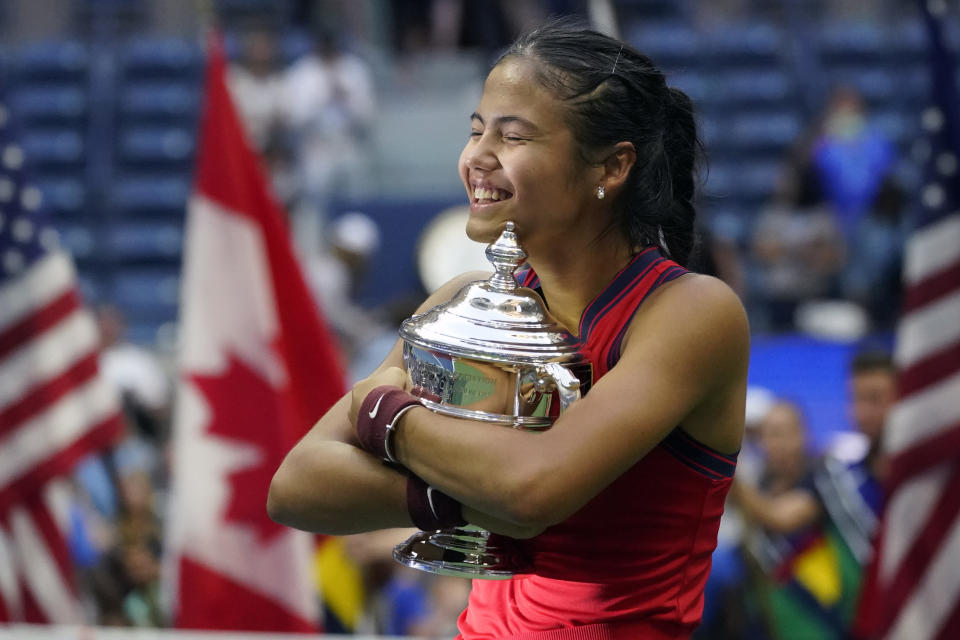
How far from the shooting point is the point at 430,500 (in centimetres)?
167

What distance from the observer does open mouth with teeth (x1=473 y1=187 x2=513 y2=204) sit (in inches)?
69.4

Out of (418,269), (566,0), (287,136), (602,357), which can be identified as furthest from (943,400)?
(287,136)

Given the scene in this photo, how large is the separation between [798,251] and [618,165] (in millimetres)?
7033

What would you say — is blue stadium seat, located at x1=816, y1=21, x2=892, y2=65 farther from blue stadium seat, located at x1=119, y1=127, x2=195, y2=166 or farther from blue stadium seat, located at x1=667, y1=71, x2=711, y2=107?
blue stadium seat, located at x1=119, y1=127, x2=195, y2=166

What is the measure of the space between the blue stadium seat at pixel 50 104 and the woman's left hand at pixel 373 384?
1093 cm

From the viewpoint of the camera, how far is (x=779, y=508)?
17.0ft

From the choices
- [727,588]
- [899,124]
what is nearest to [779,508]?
[727,588]

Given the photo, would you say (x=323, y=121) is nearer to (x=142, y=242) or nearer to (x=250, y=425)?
(x=142, y=242)

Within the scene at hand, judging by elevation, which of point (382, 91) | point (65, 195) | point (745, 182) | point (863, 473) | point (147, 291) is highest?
point (382, 91)

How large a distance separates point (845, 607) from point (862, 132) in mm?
4797

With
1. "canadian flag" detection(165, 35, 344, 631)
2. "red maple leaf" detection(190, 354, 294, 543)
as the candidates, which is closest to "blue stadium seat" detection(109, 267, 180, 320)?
"canadian flag" detection(165, 35, 344, 631)

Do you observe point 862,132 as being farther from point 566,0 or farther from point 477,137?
point 477,137

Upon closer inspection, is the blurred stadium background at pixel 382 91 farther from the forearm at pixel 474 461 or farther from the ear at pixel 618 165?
the forearm at pixel 474 461

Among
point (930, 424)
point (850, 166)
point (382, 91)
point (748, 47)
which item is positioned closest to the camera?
point (930, 424)
